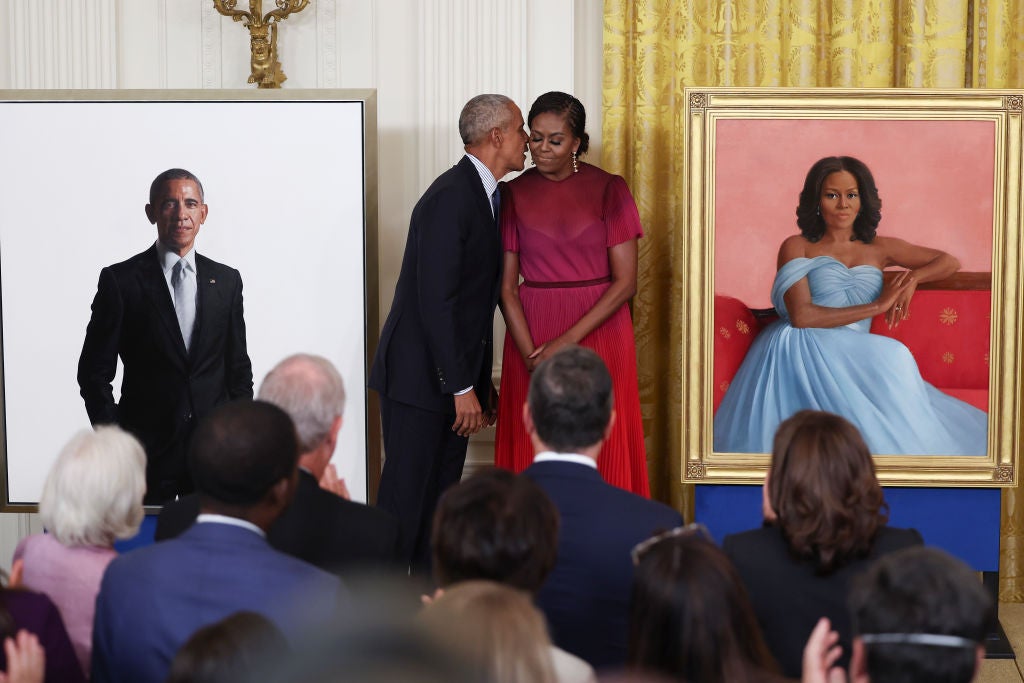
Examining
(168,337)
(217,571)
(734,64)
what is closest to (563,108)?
(734,64)

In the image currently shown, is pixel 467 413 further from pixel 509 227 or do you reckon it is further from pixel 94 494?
pixel 94 494

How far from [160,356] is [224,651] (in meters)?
3.11

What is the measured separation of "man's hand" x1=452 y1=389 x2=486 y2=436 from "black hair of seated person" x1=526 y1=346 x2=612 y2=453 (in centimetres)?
150

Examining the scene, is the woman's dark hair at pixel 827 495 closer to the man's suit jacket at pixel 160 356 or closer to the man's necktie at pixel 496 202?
the man's necktie at pixel 496 202

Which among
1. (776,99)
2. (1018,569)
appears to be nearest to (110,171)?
(776,99)

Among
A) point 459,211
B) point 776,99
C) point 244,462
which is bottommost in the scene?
point 244,462

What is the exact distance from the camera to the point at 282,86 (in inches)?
195

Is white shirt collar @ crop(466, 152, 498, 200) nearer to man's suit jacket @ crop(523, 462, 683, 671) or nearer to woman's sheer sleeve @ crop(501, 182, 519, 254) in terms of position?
woman's sheer sleeve @ crop(501, 182, 519, 254)

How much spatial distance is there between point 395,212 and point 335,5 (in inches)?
34.4

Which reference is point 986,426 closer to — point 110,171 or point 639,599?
point 639,599

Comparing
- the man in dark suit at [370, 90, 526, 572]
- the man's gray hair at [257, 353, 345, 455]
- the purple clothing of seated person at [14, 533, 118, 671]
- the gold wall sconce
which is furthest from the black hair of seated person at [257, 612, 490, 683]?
the gold wall sconce

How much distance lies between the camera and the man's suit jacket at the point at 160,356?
178 inches

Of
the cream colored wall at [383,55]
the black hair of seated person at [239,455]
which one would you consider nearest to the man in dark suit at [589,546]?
the black hair of seated person at [239,455]

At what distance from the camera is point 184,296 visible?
454cm
